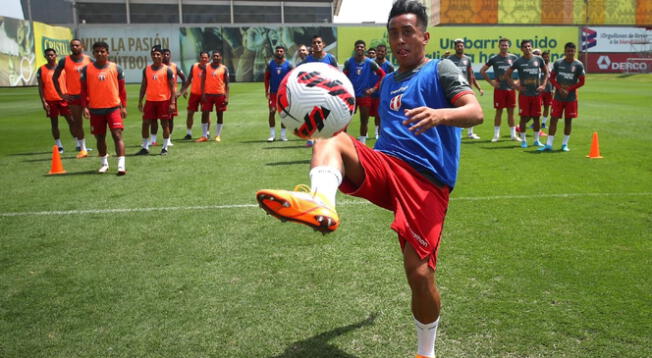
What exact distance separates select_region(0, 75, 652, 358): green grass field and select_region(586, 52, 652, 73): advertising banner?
183 feet

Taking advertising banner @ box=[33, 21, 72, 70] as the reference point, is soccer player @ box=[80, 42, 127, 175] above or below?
below

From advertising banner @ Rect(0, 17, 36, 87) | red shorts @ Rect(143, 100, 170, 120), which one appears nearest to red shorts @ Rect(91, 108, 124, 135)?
red shorts @ Rect(143, 100, 170, 120)

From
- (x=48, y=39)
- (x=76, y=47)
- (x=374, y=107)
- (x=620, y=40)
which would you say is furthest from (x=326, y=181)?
(x=620, y=40)

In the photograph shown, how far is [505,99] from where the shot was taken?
46.4 feet

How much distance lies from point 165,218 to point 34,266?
184cm

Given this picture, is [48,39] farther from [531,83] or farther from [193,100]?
[531,83]

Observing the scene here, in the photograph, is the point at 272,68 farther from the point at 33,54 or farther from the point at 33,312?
the point at 33,54

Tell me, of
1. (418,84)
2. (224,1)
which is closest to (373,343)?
(418,84)

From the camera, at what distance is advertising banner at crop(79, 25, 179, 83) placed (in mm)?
49500

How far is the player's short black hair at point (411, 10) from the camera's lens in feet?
9.87

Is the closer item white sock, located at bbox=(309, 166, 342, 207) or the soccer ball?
white sock, located at bbox=(309, 166, 342, 207)

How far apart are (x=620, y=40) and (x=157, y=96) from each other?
196 ft

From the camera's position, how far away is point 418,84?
306 cm

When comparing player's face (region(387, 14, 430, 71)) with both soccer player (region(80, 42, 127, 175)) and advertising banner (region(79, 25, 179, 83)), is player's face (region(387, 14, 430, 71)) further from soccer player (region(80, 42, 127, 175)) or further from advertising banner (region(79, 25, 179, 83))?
advertising banner (region(79, 25, 179, 83))
